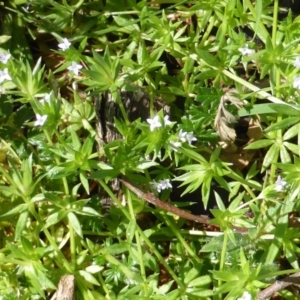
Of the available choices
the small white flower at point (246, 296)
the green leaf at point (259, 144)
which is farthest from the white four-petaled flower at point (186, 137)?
the small white flower at point (246, 296)

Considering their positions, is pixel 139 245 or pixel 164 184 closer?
pixel 139 245

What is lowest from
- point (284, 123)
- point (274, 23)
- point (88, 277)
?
point (88, 277)

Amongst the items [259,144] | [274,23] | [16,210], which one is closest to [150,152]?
[259,144]

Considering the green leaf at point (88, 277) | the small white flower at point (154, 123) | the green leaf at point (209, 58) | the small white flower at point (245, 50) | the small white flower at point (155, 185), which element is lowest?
the green leaf at point (88, 277)

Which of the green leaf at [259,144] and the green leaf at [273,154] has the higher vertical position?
the green leaf at [259,144]

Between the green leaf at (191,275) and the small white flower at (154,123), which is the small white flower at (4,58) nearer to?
the small white flower at (154,123)

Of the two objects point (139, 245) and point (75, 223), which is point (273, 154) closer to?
point (139, 245)

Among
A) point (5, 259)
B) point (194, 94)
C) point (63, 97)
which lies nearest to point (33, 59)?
point (63, 97)

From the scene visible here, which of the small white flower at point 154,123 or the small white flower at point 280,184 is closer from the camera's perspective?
the small white flower at point 154,123

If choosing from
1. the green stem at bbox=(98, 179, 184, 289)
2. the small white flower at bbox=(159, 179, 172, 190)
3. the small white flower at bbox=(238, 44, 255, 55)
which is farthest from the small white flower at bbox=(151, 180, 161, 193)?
the small white flower at bbox=(238, 44, 255, 55)

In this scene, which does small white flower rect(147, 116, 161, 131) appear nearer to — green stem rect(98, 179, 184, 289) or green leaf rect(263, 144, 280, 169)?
green stem rect(98, 179, 184, 289)

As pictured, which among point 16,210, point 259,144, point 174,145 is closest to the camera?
point 174,145
